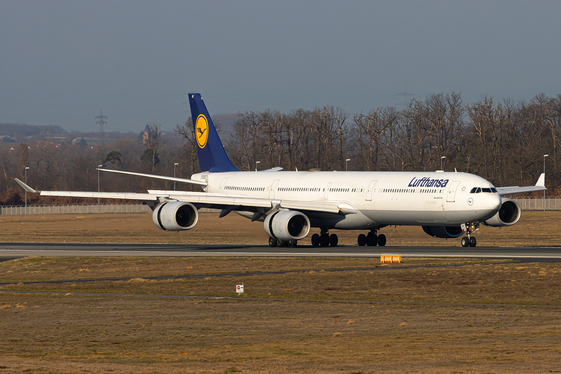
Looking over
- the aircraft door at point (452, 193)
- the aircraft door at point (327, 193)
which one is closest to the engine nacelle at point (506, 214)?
the aircraft door at point (452, 193)

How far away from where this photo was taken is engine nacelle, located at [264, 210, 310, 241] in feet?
140

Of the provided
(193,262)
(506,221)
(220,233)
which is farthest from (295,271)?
(220,233)

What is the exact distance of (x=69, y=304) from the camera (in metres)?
20.7

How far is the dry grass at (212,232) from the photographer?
5303 cm

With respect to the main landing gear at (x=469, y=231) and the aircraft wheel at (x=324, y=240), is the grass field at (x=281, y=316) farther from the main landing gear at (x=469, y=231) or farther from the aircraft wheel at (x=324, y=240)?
the aircraft wheel at (x=324, y=240)

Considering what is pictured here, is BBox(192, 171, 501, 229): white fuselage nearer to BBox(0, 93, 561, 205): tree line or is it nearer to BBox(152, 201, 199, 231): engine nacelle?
BBox(152, 201, 199, 231): engine nacelle

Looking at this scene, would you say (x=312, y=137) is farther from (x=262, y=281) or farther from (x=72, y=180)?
(x=262, y=281)

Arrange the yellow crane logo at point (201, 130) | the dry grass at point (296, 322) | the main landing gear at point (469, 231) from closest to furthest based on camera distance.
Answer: the dry grass at point (296, 322) < the main landing gear at point (469, 231) < the yellow crane logo at point (201, 130)

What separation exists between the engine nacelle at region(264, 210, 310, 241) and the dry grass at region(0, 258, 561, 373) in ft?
40.1

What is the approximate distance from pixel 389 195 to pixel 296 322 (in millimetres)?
25818

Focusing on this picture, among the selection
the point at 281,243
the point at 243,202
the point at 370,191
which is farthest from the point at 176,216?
the point at 370,191

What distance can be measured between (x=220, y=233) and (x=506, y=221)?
29.4m

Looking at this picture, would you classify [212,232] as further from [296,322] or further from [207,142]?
[296,322]

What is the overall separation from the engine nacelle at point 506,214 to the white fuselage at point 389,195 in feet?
10.9
